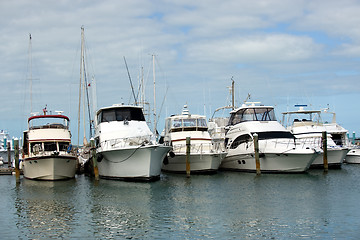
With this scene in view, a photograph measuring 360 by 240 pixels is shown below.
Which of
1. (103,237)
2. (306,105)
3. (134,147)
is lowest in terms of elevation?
(103,237)

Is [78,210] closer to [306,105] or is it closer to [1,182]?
[1,182]

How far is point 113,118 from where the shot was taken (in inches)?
1273

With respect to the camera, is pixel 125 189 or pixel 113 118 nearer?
pixel 125 189

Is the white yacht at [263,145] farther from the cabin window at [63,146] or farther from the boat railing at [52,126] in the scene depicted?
the boat railing at [52,126]

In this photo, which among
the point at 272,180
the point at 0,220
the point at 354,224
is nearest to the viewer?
the point at 354,224

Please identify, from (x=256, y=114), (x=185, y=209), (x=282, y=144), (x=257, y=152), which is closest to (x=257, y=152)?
(x=257, y=152)

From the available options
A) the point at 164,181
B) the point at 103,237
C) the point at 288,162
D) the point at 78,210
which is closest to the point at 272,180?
the point at 288,162

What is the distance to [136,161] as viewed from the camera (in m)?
29.0

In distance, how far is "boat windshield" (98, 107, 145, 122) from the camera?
32.3 meters

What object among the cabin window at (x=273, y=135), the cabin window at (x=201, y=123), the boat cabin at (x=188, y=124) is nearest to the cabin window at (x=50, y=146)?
the boat cabin at (x=188, y=124)

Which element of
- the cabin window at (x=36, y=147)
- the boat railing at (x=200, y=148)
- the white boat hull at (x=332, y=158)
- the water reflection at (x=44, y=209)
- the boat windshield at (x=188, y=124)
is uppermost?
the boat windshield at (x=188, y=124)

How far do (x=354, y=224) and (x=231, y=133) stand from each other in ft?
70.2

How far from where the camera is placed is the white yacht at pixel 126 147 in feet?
94.4

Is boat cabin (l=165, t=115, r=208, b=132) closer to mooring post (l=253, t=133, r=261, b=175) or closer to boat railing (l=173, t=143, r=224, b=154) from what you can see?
boat railing (l=173, t=143, r=224, b=154)
